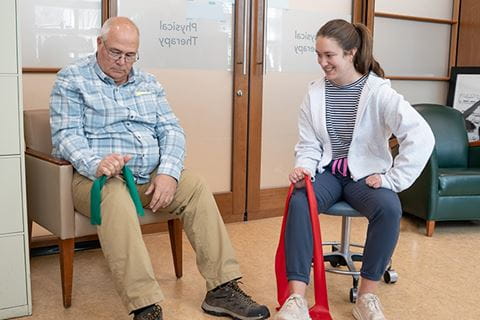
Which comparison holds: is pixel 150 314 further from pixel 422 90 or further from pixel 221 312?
pixel 422 90

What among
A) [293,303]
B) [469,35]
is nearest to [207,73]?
[293,303]

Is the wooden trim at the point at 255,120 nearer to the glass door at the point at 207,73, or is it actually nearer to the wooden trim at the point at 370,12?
the glass door at the point at 207,73

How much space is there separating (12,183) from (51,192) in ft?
0.54

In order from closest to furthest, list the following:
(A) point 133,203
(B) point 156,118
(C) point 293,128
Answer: (A) point 133,203
(B) point 156,118
(C) point 293,128

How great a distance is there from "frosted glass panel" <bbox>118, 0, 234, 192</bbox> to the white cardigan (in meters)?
1.04

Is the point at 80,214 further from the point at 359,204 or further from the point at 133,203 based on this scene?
the point at 359,204

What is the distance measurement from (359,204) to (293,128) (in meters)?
1.61

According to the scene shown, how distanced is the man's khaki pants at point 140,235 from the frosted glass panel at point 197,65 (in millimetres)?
1026

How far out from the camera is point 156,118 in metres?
2.41

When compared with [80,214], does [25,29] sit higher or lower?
higher

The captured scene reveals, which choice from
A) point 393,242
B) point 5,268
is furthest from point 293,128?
point 5,268

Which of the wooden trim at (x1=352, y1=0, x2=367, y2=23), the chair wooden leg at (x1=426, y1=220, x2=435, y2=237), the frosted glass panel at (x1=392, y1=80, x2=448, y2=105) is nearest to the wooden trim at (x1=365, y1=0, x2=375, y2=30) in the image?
the wooden trim at (x1=352, y1=0, x2=367, y2=23)

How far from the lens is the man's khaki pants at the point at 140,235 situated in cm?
195

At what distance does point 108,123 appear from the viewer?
2.28 metres
